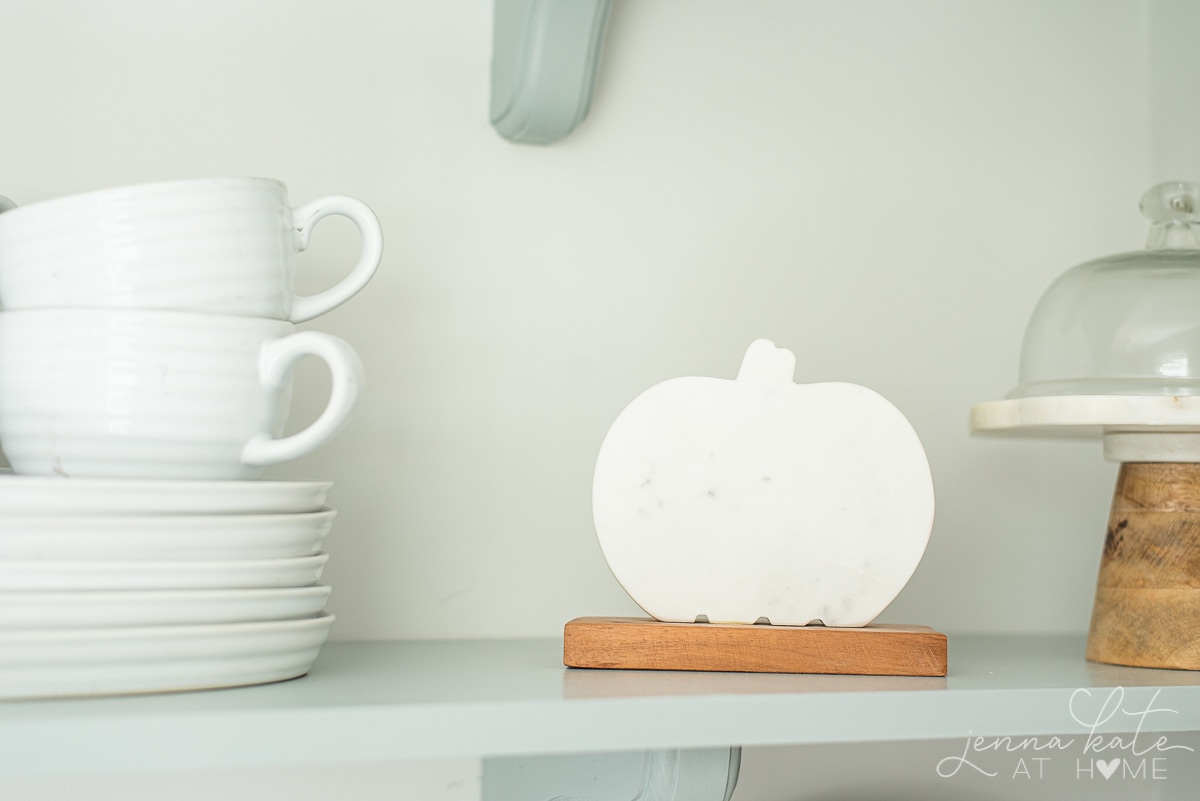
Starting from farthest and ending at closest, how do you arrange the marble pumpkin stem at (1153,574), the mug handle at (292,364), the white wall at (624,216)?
the white wall at (624,216), the marble pumpkin stem at (1153,574), the mug handle at (292,364)

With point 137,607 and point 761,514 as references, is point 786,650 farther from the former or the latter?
point 137,607

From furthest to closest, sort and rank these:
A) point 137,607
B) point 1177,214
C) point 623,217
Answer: point 623,217
point 1177,214
point 137,607

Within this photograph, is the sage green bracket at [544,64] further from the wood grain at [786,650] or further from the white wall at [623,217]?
the wood grain at [786,650]

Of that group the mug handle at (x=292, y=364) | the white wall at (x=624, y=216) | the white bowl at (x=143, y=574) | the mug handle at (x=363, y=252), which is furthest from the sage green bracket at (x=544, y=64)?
the white bowl at (x=143, y=574)

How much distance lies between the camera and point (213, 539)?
542mm

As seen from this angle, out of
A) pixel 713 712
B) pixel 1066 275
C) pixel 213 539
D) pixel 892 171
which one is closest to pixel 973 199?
pixel 892 171

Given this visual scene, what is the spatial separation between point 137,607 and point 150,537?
0.03 m

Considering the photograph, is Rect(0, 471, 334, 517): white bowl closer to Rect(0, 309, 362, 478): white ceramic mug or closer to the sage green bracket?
Rect(0, 309, 362, 478): white ceramic mug

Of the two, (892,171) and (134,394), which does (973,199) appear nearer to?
(892,171)

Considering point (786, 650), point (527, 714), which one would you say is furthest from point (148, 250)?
point (786, 650)

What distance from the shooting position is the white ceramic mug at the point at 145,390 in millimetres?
553

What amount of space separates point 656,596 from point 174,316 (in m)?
0.33

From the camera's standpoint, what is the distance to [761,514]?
659 millimetres

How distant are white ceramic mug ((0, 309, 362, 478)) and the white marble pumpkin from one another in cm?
19
